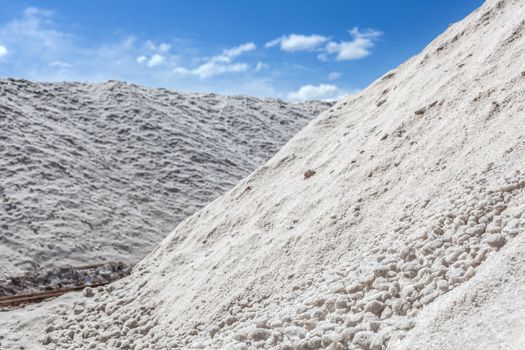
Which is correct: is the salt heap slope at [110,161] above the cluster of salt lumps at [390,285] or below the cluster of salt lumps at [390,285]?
above

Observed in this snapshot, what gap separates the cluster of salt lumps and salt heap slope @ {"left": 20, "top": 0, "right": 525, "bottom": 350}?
0.01 meters

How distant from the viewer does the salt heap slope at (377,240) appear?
2896 millimetres

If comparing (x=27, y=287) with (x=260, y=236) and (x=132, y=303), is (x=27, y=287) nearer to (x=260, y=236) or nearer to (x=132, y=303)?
(x=132, y=303)

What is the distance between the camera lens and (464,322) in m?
2.58

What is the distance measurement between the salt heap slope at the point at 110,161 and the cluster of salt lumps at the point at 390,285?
4.71 metres

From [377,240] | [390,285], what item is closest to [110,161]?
[377,240]

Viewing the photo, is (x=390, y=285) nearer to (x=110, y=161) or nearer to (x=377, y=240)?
A: (x=377, y=240)

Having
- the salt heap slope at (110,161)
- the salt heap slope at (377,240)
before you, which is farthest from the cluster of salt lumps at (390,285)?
the salt heap slope at (110,161)

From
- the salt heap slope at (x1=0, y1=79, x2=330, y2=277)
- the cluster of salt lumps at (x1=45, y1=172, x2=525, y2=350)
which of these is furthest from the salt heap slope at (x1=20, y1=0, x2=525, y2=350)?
the salt heap slope at (x1=0, y1=79, x2=330, y2=277)

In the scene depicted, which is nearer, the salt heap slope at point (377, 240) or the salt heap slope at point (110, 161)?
the salt heap slope at point (377, 240)

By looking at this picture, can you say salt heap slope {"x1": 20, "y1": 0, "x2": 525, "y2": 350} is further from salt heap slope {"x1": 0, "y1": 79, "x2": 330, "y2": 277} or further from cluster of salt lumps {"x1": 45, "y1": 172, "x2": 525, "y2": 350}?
salt heap slope {"x1": 0, "y1": 79, "x2": 330, "y2": 277}

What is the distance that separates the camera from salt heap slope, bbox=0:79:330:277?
27.0 ft

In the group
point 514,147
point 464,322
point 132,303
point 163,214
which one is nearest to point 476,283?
point 464,322

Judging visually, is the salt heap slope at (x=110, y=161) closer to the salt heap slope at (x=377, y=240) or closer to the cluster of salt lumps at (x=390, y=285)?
the salt heap slope at (x=377, y=240)
